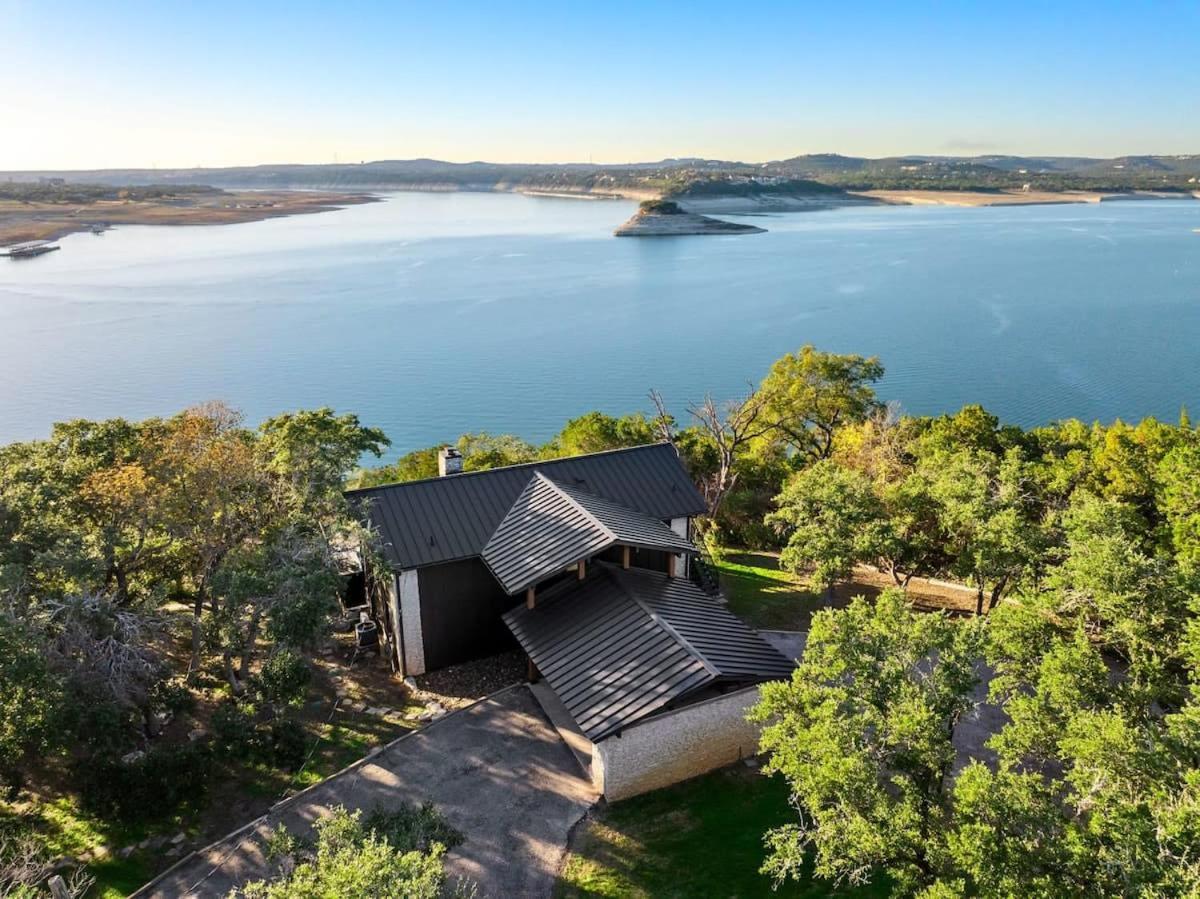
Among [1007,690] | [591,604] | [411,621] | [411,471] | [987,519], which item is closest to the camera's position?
[1007,690]

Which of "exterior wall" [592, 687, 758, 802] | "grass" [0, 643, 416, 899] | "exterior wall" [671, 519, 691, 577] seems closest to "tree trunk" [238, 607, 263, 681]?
"grass" [0, 643, 416, 899]

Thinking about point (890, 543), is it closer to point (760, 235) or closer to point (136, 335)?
point (136, 335)

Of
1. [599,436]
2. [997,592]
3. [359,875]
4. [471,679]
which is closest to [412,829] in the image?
[359,875]

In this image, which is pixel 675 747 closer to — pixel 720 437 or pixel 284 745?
pixel 284 745

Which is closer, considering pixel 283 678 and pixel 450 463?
pixel 283 678

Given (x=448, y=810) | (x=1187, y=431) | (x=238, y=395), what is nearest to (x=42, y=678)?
(x=448, y=810)

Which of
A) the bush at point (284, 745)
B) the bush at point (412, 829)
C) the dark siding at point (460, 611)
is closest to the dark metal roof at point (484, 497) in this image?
the dark siding at point (460, 611)
